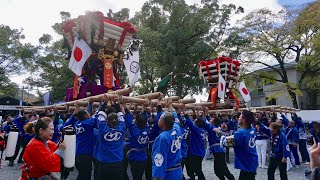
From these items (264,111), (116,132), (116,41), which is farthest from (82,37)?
(264,111)

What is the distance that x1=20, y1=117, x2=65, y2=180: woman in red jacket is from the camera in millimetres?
3789

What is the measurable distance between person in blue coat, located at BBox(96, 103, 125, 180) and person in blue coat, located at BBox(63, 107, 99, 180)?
2.21 ft

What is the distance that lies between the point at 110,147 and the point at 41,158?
5.79 feet

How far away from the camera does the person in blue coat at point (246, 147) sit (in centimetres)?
545

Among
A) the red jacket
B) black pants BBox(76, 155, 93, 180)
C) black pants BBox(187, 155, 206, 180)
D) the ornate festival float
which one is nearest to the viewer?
the red jacket

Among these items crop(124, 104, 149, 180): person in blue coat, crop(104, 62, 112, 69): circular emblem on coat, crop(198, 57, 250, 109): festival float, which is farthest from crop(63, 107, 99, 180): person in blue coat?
crop(198, 57, 250, 109): festival float

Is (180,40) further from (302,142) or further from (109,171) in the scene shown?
(109,171)

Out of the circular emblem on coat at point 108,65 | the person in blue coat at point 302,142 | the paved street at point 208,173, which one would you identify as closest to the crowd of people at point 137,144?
the paved street at point 208,173

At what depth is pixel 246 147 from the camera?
5.48m

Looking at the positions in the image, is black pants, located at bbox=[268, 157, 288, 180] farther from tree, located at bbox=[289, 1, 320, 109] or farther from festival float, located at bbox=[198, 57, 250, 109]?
tree, located at bbox=[289, 1, 320, 109]

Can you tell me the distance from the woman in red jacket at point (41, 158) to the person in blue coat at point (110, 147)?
137cm

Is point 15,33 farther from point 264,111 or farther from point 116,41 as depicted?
point 264,111

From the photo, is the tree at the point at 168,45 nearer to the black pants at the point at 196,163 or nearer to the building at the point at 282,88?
the building at the point at 282,88

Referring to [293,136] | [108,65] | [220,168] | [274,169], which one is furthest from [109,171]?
[293,136]
